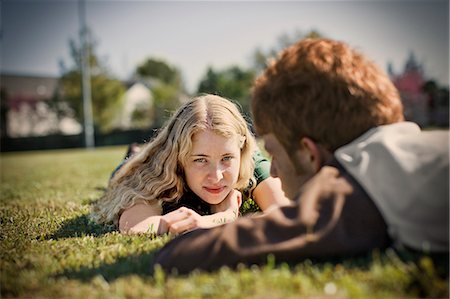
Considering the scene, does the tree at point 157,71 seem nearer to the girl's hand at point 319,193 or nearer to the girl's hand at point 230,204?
the girl's hand at point 230,204

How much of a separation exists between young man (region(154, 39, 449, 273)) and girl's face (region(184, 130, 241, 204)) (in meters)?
1.39

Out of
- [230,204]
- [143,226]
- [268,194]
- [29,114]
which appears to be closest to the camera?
[143,226]

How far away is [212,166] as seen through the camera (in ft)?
13.9

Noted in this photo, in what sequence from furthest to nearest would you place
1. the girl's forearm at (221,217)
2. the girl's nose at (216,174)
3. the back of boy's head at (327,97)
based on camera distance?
the girl's nose at (216,174) < the girl's forearm at (221,217) < the back of boy's head at (327,97)

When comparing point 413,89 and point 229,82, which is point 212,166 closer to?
point 413,89

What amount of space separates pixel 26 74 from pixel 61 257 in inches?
3271

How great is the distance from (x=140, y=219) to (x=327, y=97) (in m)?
2.28

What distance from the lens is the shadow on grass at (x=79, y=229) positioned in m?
4.00

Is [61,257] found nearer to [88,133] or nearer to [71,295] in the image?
[71,295]

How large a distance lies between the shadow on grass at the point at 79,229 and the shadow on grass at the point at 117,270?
127 centimetres

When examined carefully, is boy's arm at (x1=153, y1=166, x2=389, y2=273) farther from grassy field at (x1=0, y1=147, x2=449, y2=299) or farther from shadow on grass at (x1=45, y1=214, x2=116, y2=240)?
shadow on grass at (x1=45, y1=214, x2=116, y2=240)

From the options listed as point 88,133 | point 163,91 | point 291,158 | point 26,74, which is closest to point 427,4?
point 88,133

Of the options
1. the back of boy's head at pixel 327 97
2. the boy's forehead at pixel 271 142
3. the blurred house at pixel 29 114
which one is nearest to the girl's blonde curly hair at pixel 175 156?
the boy's forehead at pixel 271 142

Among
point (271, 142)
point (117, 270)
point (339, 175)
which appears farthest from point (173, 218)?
point (339, 175)
